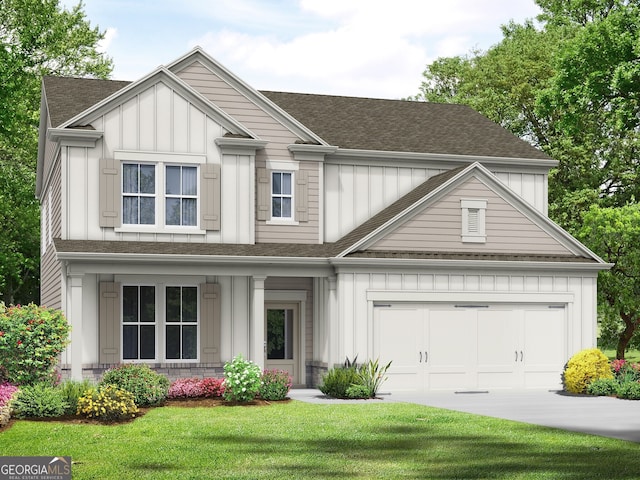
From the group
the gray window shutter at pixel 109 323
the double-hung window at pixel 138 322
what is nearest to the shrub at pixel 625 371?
the double-hung window at pixel 138 322

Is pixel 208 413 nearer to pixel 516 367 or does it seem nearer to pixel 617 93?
pixel 516 367

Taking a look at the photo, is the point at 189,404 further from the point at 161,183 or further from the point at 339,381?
the point at 161,183

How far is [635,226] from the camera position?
35.1 metres

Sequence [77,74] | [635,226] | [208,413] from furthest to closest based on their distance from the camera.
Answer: [77,74] < [635,226] < [208,413]

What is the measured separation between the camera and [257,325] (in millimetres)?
25562

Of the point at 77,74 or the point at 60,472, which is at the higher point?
the point at 77,74

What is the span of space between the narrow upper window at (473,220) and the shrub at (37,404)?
41.0 ft

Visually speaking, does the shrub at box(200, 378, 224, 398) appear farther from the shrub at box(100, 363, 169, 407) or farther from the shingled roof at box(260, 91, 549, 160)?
the shingled roof at box(260, 91, 549, 160)

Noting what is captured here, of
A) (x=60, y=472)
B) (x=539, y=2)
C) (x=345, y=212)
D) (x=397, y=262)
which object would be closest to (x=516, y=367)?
(x=397, y=262)

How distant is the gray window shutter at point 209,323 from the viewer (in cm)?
2650

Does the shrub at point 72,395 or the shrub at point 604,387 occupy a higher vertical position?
the shrub at point 72,395

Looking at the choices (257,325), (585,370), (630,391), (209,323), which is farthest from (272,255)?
(630,391)

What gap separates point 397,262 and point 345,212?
372 centimetres

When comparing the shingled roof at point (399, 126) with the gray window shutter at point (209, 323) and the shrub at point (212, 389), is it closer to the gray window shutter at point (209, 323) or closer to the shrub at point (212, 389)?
the gray window shutter at point (209, 323)
